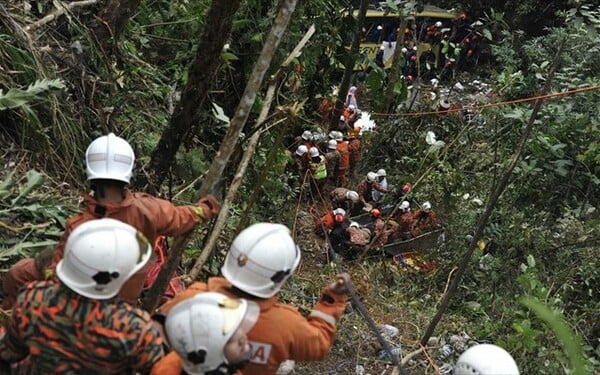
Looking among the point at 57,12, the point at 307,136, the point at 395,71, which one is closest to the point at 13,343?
the point at 57,12

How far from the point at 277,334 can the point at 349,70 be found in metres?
7.69

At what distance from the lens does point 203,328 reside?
7.07 feet

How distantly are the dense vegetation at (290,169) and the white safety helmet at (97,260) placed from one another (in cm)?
133

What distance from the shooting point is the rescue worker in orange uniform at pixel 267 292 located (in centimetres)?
238

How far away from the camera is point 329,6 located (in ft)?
27.4

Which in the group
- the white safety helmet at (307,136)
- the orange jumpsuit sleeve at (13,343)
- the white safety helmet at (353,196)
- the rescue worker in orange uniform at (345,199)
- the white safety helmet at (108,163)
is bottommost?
the rescue worker in orange uniform at (345,199)

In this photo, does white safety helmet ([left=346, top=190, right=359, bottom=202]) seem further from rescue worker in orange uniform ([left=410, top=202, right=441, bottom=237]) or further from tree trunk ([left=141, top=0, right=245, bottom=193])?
tree trunk ([left=141, top=0, right=245, bottom=193])

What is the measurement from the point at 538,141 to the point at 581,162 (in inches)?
19.0

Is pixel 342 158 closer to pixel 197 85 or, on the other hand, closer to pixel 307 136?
pixel 307 136

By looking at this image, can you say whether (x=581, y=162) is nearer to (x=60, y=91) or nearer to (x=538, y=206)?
(x=538, y=206)

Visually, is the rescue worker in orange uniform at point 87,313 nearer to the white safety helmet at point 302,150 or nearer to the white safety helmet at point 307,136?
the white safety helmet at point 302,150

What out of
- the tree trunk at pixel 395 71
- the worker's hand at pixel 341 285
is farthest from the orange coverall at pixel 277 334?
the tree trunk at pixel 395 71

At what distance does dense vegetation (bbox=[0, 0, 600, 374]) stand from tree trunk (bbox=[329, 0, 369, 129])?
0.40 ft

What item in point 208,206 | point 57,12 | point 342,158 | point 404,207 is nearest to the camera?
point 208,206
